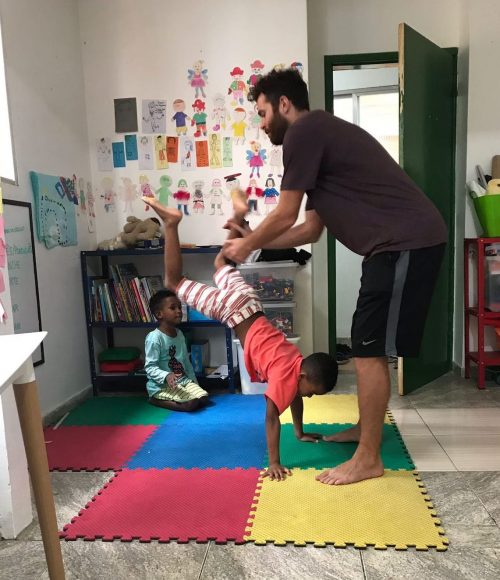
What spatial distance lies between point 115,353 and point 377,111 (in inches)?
124

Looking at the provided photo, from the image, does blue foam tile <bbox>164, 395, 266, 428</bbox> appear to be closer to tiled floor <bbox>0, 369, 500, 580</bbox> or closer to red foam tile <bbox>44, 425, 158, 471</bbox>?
red foam tile <bbox>44, 425, 158, 471</bbox>

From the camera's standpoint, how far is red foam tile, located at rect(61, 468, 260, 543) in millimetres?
1594

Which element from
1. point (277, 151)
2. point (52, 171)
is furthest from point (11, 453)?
point (277, 151)

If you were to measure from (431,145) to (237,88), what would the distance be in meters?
1.26

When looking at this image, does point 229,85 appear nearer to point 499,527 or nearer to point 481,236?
point 481,236

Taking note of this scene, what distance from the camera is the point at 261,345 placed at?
222cm

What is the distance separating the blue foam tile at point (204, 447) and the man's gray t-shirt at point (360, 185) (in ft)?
3.23

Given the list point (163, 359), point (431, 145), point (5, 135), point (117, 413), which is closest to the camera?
point (5, 135)

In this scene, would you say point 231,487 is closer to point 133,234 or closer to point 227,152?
point 133,234

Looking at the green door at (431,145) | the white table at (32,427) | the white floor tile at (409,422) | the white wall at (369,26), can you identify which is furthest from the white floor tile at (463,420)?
the white table at (32,427)

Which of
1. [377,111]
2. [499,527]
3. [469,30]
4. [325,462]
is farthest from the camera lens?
[377,111]

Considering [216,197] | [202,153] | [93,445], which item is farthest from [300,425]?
[202,153]

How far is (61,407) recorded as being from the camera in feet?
9.34

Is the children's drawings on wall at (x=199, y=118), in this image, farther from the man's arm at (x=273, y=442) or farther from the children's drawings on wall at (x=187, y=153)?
the man's arm at (x=273, y=442)
